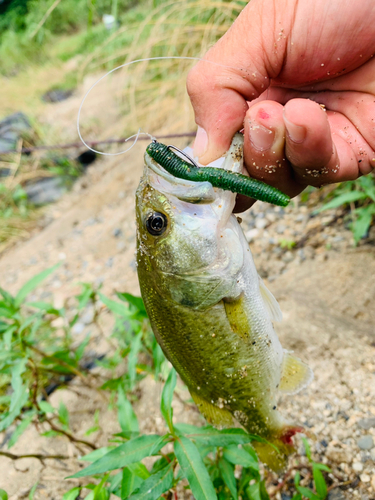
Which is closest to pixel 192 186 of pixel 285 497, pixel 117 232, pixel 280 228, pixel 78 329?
pixel 285 497

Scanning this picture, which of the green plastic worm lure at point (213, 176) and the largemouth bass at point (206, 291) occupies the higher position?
the green plastic worm lure at point (213, 176)

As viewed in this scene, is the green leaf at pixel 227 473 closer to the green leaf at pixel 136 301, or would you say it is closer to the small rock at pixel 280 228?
the green leaf at pixel 136 301

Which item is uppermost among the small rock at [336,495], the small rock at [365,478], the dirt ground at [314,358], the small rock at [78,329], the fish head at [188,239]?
the fish head at [188,239]

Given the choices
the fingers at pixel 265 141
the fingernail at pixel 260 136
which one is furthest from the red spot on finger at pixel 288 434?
the fingernail at pixel 260 136

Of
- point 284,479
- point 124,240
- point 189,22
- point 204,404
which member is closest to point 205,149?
point 204,404

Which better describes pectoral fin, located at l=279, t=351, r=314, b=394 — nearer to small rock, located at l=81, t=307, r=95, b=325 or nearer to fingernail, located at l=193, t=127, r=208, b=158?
fingernail, located at l=193, t=127, r=208, b=158

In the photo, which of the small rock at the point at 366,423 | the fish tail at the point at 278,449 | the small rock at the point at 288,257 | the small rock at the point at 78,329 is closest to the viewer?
the fish tail at the point at 278,449

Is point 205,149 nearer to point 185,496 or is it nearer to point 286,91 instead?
point 286,91
